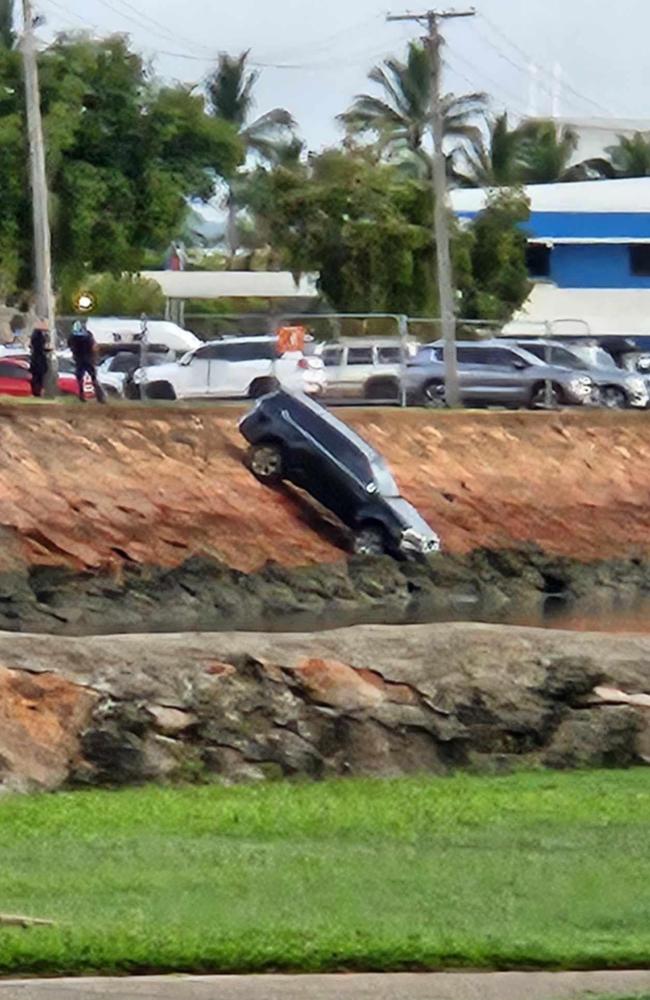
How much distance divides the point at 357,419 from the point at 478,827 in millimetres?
30063

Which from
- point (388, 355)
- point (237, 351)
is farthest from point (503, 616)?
point (237, 351)

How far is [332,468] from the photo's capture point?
37156 mm

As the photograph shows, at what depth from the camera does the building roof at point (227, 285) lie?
7444 cm

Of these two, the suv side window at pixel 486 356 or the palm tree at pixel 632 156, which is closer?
the suv side window at pixel 486 356

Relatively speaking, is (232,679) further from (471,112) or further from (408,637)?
(471,112)

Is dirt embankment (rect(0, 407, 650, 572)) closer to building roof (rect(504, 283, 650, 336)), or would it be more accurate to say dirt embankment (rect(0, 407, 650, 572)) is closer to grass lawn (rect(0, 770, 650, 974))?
grass lawn (rect(0, 770, 650, 974))

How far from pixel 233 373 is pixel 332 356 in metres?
1.88

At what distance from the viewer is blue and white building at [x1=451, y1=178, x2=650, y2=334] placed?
75.9m

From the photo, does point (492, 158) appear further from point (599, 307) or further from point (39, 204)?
point (39, 204)

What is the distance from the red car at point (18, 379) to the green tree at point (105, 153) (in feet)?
20.2

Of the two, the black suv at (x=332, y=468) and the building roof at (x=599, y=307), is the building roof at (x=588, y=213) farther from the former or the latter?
the black suv at (x=332, y=468)

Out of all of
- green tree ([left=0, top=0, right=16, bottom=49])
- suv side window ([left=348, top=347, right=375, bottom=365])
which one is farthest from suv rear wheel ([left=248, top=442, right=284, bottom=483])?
green tree ([left=0, top=0, right=16, bottom=49])

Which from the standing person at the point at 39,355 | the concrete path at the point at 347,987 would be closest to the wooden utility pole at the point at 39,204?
the standing person at the point at 39,355

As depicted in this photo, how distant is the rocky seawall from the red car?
33444 millimetres
